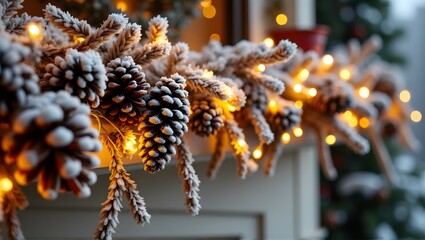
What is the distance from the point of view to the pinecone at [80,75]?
0.44m

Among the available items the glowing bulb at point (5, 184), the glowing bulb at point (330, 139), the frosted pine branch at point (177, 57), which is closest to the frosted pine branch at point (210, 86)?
the frosted pine branch at point (177, 57)

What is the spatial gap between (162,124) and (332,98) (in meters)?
0.45

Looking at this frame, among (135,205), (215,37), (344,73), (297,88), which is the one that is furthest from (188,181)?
(344,73)

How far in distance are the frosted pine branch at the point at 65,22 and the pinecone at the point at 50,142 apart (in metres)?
0.13

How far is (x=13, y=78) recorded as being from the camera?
379 mm

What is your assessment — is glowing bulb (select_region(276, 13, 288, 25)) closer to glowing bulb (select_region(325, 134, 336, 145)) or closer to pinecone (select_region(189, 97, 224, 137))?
glowing bulb (select_region(325, 134, 336, 145))

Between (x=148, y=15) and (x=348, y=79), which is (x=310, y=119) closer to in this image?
(x=348, y=79)

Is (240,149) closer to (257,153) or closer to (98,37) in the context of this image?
(257,153)

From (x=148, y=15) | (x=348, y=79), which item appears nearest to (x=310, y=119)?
(x=348, y=79)

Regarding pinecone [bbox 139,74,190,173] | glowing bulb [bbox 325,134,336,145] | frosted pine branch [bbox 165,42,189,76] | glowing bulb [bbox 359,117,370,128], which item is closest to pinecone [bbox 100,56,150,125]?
pinecone [bbox 139,74,190,173]

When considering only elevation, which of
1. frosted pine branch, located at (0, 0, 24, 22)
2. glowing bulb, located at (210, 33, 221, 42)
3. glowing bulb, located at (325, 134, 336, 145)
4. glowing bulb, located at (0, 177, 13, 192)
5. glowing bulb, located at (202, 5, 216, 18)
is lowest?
glowing bulb, located at (0, 177, 13, 192)

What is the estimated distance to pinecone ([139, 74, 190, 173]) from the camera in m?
0.49

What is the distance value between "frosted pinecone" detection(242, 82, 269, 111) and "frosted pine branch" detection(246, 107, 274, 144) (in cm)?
1

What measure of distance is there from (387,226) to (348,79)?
1050mm
